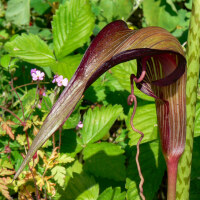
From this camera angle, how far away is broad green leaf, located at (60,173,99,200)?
1.46 m

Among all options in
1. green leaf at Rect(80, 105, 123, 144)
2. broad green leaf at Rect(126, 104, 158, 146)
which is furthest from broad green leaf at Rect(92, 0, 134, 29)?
broad green leaf at Rect(126, 104, 158, 146)

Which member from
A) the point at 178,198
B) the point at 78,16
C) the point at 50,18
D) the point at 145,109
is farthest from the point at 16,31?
the point at 178,198

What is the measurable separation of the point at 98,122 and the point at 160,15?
1.33 meters

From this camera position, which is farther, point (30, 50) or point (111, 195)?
point (30, 50)

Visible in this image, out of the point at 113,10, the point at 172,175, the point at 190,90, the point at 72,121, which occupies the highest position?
the point at 113,10

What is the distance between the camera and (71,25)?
2057 millimetres

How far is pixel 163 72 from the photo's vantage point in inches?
31.5

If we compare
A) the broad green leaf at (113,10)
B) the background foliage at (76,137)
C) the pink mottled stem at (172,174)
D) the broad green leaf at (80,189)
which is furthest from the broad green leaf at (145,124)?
the broad green leaf at (113,10)

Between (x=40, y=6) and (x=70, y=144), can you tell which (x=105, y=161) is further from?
(x=40, y=6)

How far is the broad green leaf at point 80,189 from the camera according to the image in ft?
4.79

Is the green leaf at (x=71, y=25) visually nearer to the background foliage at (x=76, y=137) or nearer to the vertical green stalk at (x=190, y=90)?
the background foliage at (x=76, y=137)

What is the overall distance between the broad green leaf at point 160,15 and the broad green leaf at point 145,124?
1186 millimetres

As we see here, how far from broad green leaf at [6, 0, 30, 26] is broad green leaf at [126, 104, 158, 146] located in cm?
138

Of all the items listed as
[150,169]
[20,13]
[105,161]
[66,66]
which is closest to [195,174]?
[150,169]
